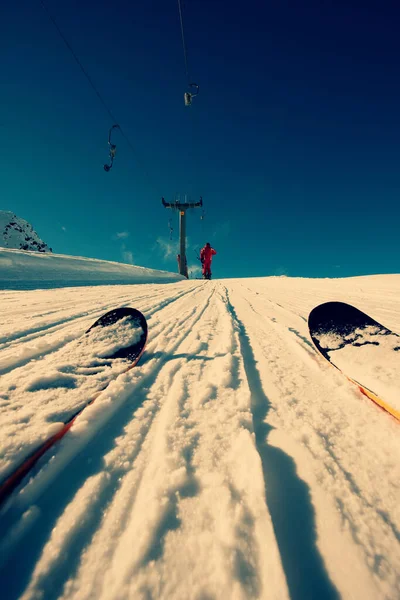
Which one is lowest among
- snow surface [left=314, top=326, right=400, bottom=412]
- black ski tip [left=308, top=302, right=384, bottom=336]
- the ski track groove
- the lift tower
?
the ski track groove

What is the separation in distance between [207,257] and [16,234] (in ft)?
301

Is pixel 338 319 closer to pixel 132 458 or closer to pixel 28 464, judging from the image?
pixel 132 458

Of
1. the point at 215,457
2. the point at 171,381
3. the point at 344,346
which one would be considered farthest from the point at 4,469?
the point at 344,346

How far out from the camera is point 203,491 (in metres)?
0.76

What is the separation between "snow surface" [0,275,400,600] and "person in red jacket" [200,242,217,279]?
→ 17.5 m

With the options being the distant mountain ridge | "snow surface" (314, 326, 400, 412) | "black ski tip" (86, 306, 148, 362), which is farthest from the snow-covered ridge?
the distant mountain ridge

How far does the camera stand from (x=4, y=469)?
767mm

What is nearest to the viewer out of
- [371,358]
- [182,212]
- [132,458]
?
[132,458]

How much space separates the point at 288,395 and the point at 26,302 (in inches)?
154

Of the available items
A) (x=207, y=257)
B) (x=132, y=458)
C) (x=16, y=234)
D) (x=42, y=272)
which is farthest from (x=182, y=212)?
(x=16, y=234)

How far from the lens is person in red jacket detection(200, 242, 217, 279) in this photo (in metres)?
18.6

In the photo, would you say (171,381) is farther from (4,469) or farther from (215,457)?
(4,469)

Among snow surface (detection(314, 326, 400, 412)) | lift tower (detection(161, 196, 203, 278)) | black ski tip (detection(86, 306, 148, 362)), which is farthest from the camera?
lift tower (detection(161, 196, 203, 278))

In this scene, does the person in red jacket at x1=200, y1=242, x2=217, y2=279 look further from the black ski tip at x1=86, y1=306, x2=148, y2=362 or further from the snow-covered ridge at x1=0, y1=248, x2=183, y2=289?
the black ski tip at x1=86, y1=306, x2=148, y2=362
